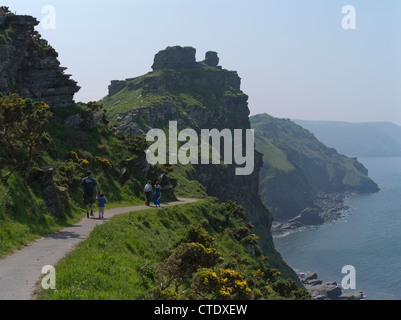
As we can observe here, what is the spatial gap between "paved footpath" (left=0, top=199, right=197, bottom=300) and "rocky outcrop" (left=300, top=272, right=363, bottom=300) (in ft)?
467

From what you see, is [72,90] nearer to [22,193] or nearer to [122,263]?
[22,193]

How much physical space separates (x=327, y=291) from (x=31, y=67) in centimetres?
15009

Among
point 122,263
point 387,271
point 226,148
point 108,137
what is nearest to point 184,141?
point 226,148

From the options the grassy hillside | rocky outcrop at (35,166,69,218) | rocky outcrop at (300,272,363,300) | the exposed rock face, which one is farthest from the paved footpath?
rocky outcrop at (300,272,363,300)

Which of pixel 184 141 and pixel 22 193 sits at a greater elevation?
pixel 184 141

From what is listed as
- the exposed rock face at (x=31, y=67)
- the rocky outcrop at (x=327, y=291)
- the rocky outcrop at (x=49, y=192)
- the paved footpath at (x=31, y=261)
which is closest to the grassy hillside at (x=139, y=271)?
the paved footpath at (x=31, y=261)

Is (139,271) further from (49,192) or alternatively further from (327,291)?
(327,291)

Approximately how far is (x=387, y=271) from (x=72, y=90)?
17604 centimetres

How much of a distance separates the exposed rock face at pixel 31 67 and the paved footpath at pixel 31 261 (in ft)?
106

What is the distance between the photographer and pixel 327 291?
151 m

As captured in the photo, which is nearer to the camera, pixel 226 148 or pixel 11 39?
pixel 11 39

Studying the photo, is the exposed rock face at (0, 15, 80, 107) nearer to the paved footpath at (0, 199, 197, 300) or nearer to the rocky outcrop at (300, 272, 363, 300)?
the paved footpath at (0, 199, 197, 300)
